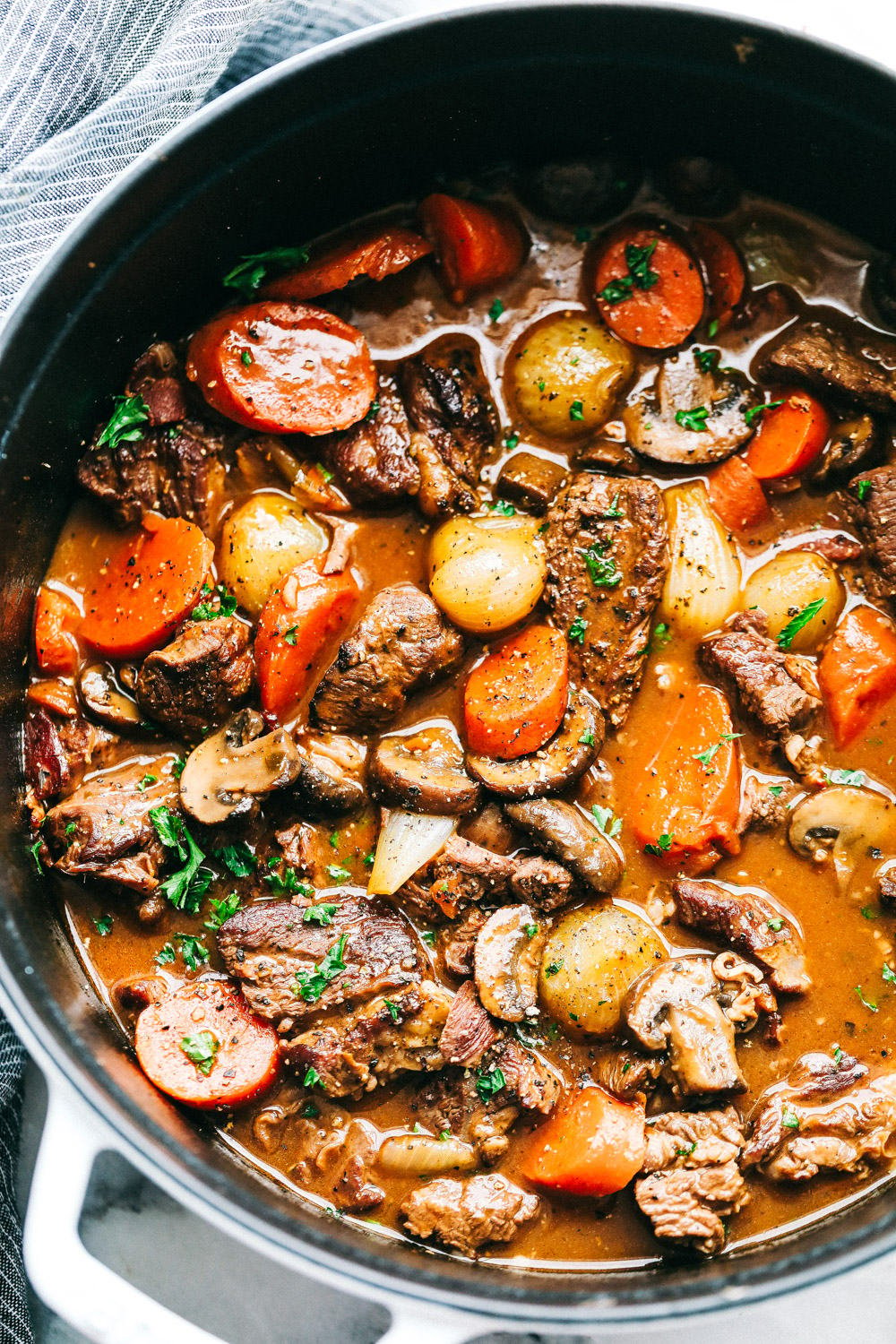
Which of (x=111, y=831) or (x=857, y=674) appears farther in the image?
(x=857, y=674)

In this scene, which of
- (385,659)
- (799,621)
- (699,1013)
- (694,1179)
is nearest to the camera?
(694,1179)

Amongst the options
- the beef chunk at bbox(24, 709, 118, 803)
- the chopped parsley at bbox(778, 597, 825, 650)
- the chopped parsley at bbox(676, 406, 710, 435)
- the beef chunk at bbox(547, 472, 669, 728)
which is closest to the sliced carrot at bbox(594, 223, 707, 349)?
the chopped parsley at bbox(676, 406, 710, 435)

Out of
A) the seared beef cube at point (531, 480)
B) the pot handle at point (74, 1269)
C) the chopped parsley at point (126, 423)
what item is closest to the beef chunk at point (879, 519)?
the seared beef cube at point (531, 480)

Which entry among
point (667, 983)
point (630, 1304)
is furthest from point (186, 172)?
point (630, 1304)

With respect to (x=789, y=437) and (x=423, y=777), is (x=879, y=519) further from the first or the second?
(x=423, y=777)

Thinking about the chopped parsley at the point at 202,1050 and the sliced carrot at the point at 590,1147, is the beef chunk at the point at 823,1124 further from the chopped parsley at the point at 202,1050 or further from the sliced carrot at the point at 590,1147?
the chopped parsley at the point at 202,1050

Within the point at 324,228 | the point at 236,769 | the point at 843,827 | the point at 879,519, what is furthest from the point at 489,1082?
the point at 324,228

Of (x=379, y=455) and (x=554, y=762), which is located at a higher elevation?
(x=379, y=455)
